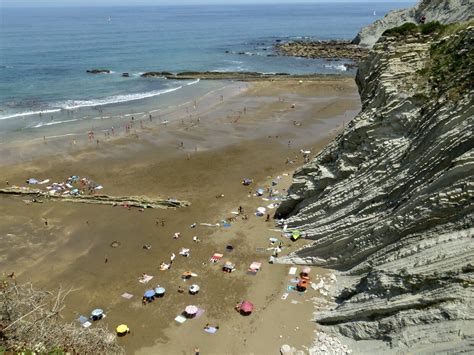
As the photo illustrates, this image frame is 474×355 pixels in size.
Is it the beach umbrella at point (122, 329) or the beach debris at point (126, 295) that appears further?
the beach debris at point (126, 295)

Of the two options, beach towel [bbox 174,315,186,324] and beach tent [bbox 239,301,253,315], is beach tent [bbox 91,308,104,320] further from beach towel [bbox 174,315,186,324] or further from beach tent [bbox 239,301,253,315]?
beach tent [bbox 239,301,253,315]

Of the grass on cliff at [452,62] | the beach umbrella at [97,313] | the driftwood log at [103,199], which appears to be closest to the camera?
the grass on cliff at [452,62]

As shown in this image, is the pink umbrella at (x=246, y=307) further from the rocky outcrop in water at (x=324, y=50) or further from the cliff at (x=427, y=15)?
the rocky outcrop in water at (x=324, y=50)

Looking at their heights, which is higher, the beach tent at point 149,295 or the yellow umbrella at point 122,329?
the beach tent at point 149,295

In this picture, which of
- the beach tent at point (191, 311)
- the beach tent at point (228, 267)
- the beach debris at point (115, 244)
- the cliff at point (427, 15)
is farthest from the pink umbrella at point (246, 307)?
the cliff at point (427, 15)

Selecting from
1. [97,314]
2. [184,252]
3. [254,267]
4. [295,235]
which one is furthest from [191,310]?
[295,235]

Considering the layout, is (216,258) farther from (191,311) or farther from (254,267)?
(191,311)

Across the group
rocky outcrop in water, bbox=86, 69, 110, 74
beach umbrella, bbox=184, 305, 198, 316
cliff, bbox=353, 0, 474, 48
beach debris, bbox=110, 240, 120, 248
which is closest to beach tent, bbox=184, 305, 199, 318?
beach umbrella, bbox=184, 305, 198, 316
